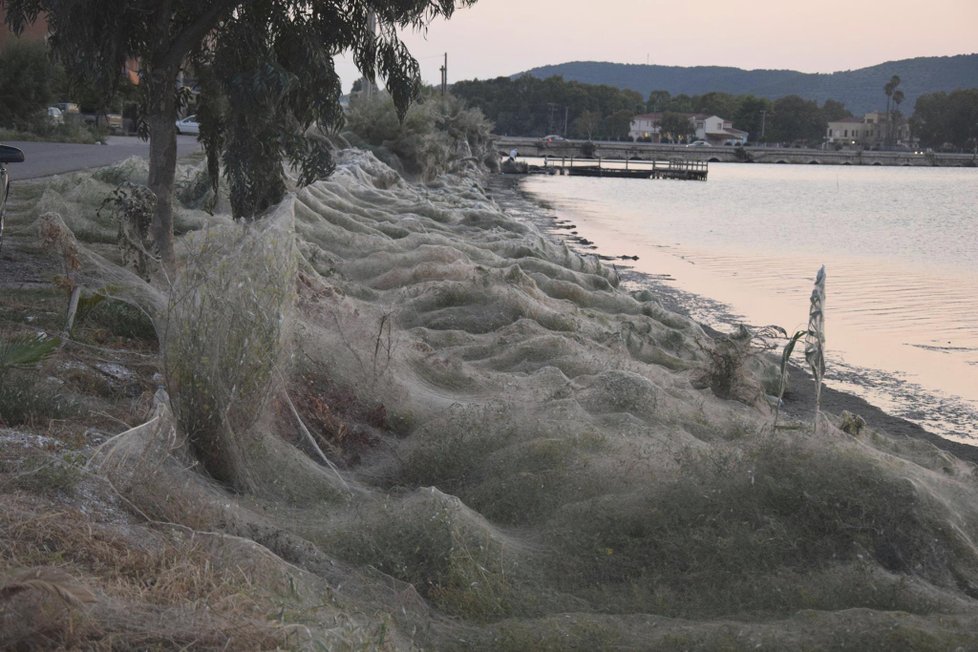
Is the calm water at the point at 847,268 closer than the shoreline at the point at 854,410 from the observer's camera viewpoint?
No

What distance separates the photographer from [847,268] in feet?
104

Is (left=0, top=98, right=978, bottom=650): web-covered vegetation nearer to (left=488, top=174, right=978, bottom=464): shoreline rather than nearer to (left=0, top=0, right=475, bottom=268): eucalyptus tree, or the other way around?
(left=0, top=0, right=475, bottom=268): eucalyptus tree

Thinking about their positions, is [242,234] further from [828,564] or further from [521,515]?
[828,564]

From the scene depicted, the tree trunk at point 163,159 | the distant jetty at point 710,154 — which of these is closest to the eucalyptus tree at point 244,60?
the tree trunk at point 163,159

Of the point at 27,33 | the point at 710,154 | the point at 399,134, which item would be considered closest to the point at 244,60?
the point at 399,134

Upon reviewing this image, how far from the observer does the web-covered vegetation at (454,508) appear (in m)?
4.64

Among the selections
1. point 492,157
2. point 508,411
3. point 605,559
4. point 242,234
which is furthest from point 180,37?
point 492,157

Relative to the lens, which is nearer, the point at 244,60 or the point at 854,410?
the point at 244,60

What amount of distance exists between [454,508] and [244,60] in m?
5.76

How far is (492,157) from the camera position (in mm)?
80812

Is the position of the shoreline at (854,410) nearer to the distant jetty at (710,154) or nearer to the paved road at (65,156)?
the paved road at (65,156)

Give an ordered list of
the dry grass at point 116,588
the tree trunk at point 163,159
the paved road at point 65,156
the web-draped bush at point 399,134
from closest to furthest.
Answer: the dry grass at point 116,588 < the tree trunk at point 163,159 < the paved road at point 65,156 < the web-draped bush at point 399,134

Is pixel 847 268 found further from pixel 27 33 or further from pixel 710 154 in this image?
pixel 710 154

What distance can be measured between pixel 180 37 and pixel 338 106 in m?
1.68
